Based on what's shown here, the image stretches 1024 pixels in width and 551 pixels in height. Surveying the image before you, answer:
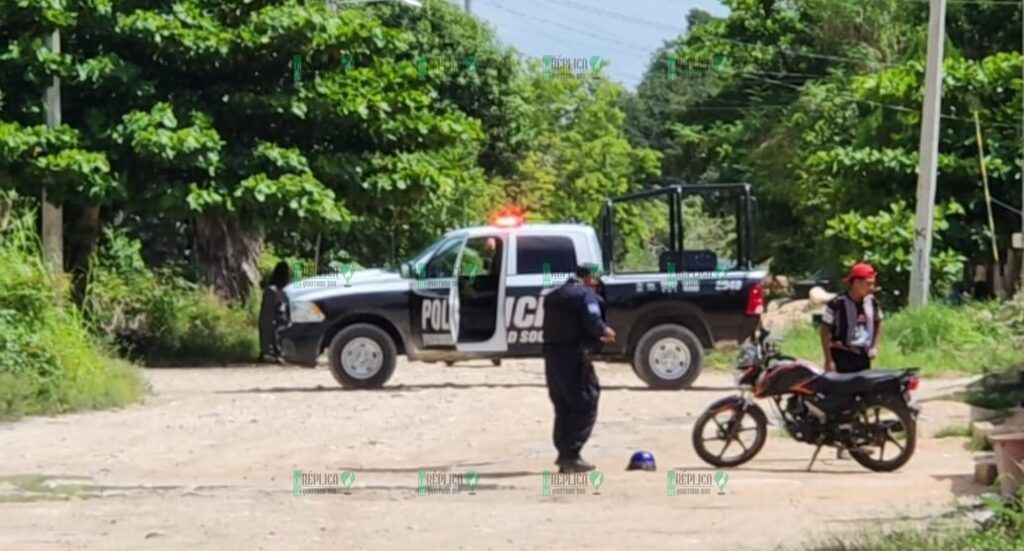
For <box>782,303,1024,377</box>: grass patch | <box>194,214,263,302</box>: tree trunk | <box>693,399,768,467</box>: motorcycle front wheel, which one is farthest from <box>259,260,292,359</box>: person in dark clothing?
<box>693,399,768,467</box>: motorcycle front wheel

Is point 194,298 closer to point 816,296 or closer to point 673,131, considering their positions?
point 816,296

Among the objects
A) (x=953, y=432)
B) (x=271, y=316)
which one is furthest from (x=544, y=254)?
(x=953, y=432)

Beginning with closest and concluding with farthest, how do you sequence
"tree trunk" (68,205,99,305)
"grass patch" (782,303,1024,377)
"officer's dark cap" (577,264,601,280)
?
"officer's dark cap" (577,264,601,280), "grass patch" (782,303,1024,377), "tree trunk" (68,205,99,305)

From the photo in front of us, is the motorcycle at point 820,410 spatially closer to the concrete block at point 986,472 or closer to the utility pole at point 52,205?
the concrete block at point 986,472

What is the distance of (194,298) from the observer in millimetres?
27922

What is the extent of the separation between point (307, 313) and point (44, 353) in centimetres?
344

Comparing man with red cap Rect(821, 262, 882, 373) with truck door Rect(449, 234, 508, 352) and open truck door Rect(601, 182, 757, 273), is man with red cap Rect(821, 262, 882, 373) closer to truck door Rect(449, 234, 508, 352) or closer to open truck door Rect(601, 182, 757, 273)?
open truck door Rect(601, 182, 757, 273)

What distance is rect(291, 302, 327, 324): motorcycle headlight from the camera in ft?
68.3

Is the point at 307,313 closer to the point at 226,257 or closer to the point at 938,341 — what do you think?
the point at 226,257

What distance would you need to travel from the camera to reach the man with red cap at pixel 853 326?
13625mm

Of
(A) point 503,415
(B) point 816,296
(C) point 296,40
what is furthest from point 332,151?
(B) point 816,296

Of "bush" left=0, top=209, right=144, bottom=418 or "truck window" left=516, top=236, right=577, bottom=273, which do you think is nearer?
"bush" left=0, top=209, right=144, bottom=418

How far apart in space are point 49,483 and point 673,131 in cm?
4229

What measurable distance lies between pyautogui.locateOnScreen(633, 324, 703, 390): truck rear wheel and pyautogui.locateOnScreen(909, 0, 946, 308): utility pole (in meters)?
8.41
